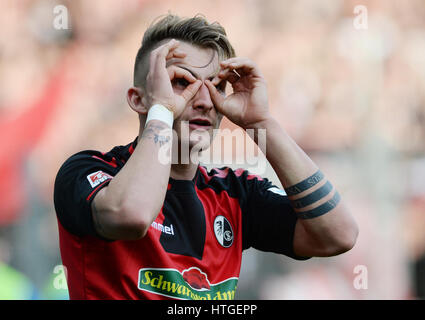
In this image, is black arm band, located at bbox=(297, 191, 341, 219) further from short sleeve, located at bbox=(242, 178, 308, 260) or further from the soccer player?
short sleeve, located at bbox=(242, 178, 308, 260)

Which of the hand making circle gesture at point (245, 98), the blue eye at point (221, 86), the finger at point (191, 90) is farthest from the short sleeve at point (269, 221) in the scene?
the finger at point (191, 90)

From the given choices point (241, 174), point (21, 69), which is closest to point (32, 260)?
point (21, 69)

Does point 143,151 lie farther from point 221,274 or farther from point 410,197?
point 410,197

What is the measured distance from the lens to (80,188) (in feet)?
7.55

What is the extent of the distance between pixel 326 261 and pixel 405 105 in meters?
2.26

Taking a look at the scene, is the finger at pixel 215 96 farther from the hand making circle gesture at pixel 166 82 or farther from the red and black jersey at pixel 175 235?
the red and black jersey at pixel 175 235

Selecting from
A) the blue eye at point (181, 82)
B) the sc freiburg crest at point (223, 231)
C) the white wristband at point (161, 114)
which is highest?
the blue eye at point (181, 82)

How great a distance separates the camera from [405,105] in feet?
24.1

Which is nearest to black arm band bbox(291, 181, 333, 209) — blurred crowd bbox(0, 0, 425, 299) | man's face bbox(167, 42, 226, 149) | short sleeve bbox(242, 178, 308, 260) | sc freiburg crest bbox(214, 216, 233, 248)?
short sleeve bbox(242, 178, 308, 260)

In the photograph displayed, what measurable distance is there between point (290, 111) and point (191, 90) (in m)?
4.55

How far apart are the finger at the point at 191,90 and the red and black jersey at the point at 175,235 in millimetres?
374

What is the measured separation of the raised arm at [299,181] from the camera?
2.61 metres

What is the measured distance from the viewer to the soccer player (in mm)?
2252

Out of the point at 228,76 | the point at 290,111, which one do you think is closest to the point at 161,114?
the point at 228,76
